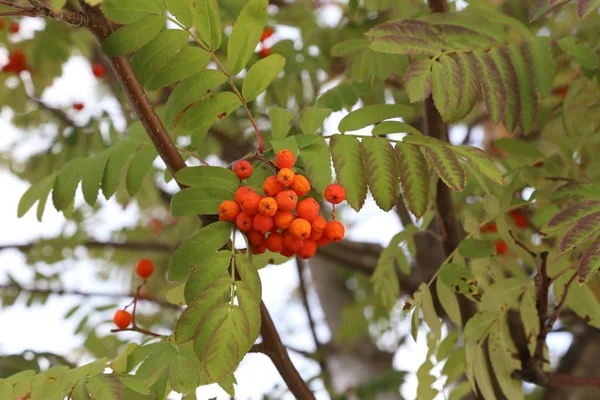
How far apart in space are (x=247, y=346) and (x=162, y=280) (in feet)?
9.41

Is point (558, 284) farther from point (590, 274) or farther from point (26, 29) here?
point (26, 29)

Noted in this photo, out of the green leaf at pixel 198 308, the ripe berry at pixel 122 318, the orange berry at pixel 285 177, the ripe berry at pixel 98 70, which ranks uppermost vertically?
the orange berry at pixel 285 177

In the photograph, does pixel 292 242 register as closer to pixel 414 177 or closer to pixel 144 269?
pixel 414 177

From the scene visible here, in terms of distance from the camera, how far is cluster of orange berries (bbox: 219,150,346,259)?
0.83 m

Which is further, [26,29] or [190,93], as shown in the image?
[26,29]

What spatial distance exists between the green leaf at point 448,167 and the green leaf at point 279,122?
0.74 ft

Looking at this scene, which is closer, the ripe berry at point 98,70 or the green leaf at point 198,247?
the green leaf at point 198,247

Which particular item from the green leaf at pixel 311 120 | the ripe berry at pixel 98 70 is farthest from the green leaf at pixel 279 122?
the ripe berry at pixel 98 70

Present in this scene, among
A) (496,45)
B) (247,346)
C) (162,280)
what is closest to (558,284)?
(496,45)

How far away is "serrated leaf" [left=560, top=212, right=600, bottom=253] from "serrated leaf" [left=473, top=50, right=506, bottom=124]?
238mm

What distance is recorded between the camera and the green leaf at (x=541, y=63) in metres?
1.14

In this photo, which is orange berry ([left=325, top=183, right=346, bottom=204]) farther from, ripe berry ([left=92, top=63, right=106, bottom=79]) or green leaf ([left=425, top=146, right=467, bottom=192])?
ripe berry ([left=92, top=63, right=106, bottom=79])

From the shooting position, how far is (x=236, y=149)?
94.7 inches

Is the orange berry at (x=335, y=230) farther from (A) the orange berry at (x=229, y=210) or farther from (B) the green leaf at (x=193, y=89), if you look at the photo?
(B) the green leaf at (x=193, y=89)
